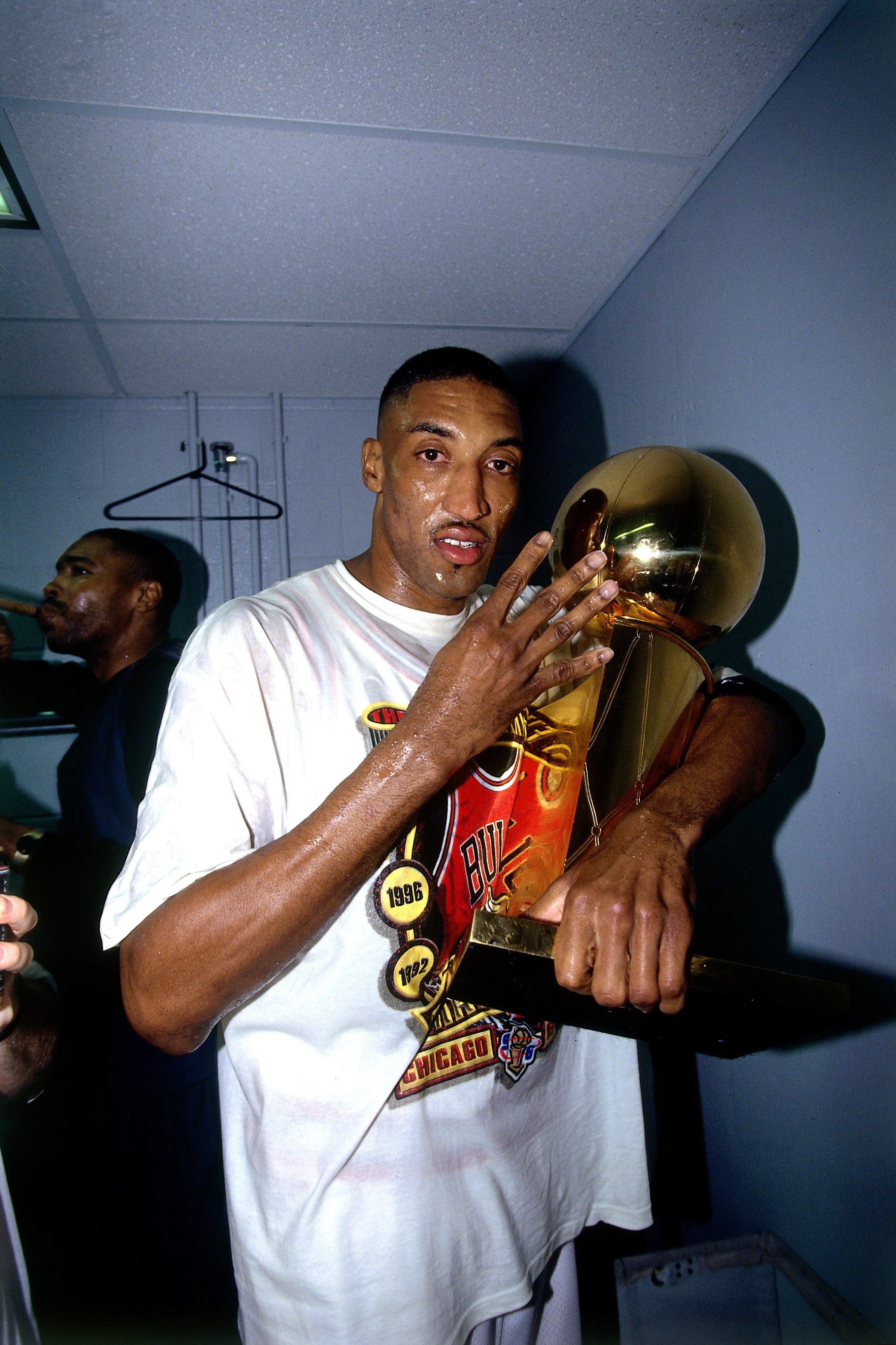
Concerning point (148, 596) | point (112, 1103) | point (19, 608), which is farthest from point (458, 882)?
point (19, 608)

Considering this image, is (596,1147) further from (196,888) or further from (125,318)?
(125,318)

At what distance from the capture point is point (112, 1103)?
1.67 meters

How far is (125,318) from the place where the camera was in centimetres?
207

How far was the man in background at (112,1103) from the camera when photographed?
167 cm

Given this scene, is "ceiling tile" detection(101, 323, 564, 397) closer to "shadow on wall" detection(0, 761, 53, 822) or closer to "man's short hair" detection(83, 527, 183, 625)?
"man's short hair" detection(83, 527, 183, 625)

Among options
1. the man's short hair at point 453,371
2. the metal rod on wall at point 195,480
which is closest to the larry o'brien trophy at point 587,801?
the man's short hair at point 453,371

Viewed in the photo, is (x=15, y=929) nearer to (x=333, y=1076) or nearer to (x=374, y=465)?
(x=333, y=1076)

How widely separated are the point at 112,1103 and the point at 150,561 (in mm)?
1572

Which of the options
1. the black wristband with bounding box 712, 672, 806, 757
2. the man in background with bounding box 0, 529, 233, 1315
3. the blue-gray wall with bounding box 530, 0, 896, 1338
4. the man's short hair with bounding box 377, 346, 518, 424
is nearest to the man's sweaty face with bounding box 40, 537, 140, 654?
the man in background with bounding box 0, 529, 233, 1315

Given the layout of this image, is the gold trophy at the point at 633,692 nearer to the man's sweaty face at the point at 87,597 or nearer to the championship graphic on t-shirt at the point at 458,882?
the championship graphic on t-shirt at the point at 458,882

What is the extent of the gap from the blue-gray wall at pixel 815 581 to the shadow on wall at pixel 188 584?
1.91m

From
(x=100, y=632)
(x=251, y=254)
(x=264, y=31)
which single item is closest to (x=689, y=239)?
(x=264, y=31)

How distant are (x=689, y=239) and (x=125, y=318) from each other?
1642 millimetres

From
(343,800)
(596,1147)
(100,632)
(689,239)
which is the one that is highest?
(689,239)
